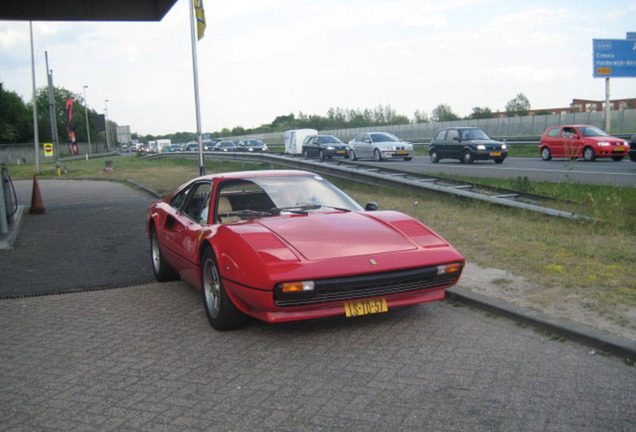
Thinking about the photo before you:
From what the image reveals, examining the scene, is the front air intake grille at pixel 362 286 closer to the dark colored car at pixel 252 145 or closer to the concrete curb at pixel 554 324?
the concrete curb at pixel 554 324

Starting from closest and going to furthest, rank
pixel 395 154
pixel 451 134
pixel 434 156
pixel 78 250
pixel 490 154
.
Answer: pixel 78 250
pixel 490 154
pixel 451 134
pixel 434 156
pixel 395 154

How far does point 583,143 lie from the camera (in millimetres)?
23203

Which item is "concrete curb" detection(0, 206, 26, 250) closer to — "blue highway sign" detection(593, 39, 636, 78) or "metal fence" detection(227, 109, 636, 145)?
"metal fence" detection(227, 109, 636, 145)

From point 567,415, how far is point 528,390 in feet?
1.17

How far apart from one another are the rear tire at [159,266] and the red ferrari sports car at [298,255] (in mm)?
833

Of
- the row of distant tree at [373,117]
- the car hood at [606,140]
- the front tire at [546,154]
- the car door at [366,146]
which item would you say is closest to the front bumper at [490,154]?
the front tire at [546,154]

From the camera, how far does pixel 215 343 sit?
4625mm

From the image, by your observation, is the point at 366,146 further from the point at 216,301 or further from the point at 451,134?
the point at 216,301

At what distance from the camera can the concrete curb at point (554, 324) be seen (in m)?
4.04

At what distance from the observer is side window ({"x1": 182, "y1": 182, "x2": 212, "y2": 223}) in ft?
18.9

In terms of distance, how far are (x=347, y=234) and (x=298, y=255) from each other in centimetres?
57

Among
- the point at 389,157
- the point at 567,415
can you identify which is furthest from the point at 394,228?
the point at 389,157

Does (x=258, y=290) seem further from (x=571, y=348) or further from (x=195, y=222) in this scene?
(x=571, y=348)

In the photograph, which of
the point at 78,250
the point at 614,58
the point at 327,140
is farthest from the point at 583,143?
the point at 78,250
